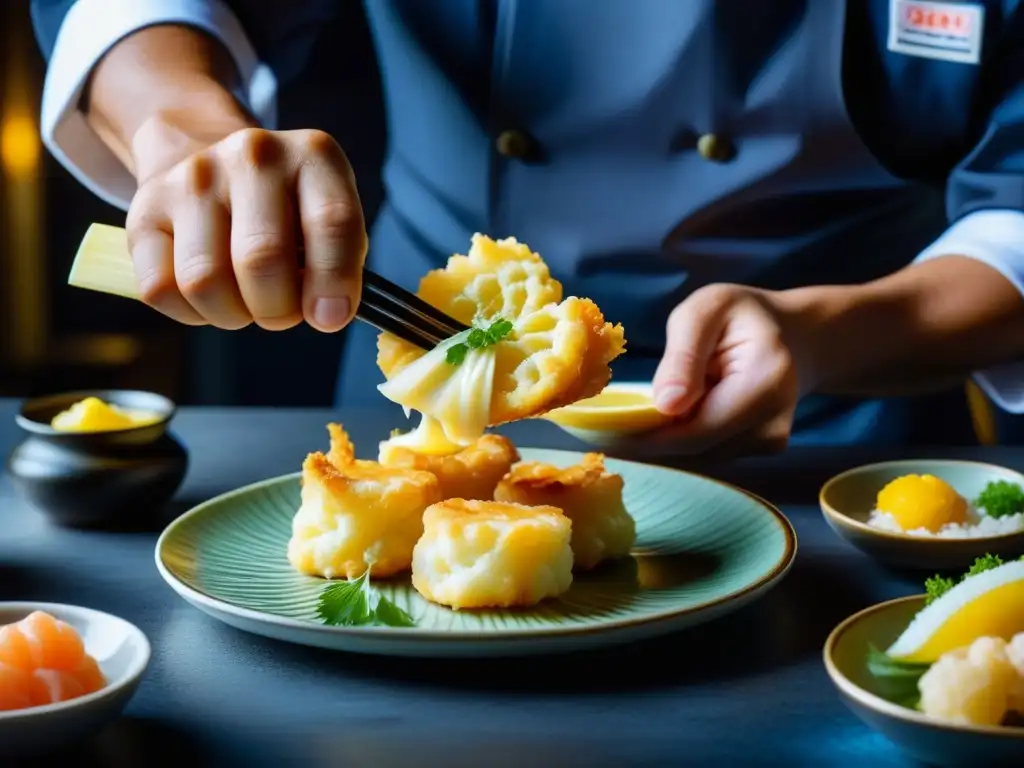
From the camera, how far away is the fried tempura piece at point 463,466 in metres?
1.79

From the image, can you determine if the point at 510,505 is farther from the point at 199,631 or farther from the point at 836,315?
the point at 836,315

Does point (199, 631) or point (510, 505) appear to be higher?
point (510, 505)

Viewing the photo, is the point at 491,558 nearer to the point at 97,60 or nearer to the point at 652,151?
the point at 652,151

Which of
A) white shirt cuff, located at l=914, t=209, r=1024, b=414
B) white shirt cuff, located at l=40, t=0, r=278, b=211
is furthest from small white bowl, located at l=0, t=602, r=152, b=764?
white shirt cuff, located at l=914, t=209, r=1024, b=414

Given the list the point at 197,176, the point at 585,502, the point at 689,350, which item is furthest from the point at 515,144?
the point at 197,176

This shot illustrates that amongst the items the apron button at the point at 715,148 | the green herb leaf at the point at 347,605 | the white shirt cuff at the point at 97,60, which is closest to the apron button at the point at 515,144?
the apron button at the point at 715,148

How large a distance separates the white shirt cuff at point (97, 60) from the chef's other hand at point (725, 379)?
1.11 meters

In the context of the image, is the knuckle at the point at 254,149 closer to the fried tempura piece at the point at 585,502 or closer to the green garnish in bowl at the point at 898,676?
the fried tempura piece at the point at 585,502

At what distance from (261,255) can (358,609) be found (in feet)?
1.30

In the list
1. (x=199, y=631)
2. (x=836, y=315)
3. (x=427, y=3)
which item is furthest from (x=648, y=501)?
(x=427, y=3)

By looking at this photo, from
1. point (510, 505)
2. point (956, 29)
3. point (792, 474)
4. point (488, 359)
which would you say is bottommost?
point (792, 474)

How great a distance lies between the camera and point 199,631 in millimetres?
1532

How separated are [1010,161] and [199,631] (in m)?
1.76

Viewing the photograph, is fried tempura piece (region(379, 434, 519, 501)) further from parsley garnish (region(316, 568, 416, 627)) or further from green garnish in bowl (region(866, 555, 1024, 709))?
green garnish in bowl (region(866, 555, 1024, 709))
